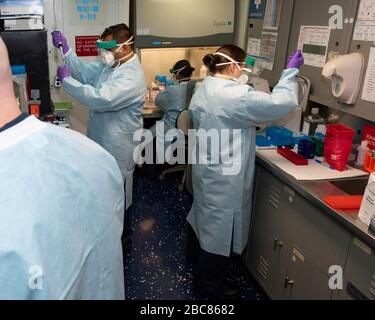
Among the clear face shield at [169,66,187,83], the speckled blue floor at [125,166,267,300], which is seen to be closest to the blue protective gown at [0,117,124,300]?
the speckled blue floor at [125,166,267,300]

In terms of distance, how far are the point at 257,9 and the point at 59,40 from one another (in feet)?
5.10

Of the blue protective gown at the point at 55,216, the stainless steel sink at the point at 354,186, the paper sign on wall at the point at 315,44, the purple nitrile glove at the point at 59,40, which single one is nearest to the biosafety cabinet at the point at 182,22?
the purple nitrile glove at the point at 59,40

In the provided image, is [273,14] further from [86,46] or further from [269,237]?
[269,237]

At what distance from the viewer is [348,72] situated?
2084 millimetres

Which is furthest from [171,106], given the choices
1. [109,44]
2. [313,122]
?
[313,122]

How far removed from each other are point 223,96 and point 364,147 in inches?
33.7

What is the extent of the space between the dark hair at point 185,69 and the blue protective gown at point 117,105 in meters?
1.19

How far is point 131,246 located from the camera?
2697 mm

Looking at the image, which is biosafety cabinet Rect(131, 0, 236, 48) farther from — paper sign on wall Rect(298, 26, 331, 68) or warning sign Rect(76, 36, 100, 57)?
paper sign on wall Rect(298, 26, 331, 68)

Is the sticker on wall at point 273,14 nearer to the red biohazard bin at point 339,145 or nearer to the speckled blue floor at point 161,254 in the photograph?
the red biohazard bin at point 339,145

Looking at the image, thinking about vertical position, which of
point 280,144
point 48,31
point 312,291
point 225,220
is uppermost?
point 48,31

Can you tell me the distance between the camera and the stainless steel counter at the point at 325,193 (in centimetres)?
150

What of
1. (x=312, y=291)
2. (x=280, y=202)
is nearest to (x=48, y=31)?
(x=280, y=202)

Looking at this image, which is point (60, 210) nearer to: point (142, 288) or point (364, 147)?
point (142, 288)
